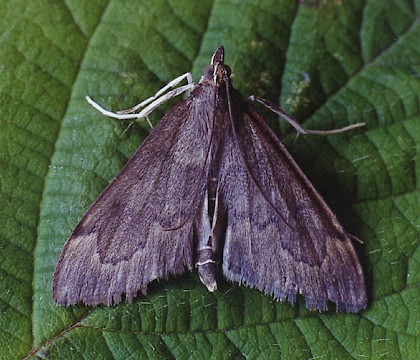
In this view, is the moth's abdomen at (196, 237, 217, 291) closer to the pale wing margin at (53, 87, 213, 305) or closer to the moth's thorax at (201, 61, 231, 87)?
the pale wing margin at (53, 87, 213, 305)

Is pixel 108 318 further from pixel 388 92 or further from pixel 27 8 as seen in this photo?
pixel 388 92

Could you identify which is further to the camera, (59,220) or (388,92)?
(388,92)

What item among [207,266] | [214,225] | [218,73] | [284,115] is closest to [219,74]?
[218,73]

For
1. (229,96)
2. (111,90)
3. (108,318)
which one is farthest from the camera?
(111,90)

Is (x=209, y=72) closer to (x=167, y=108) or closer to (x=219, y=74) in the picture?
(x=219, y=74)

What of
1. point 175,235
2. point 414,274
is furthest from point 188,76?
point 414,274

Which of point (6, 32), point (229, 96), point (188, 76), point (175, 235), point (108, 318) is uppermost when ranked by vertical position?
point (6, 32)
